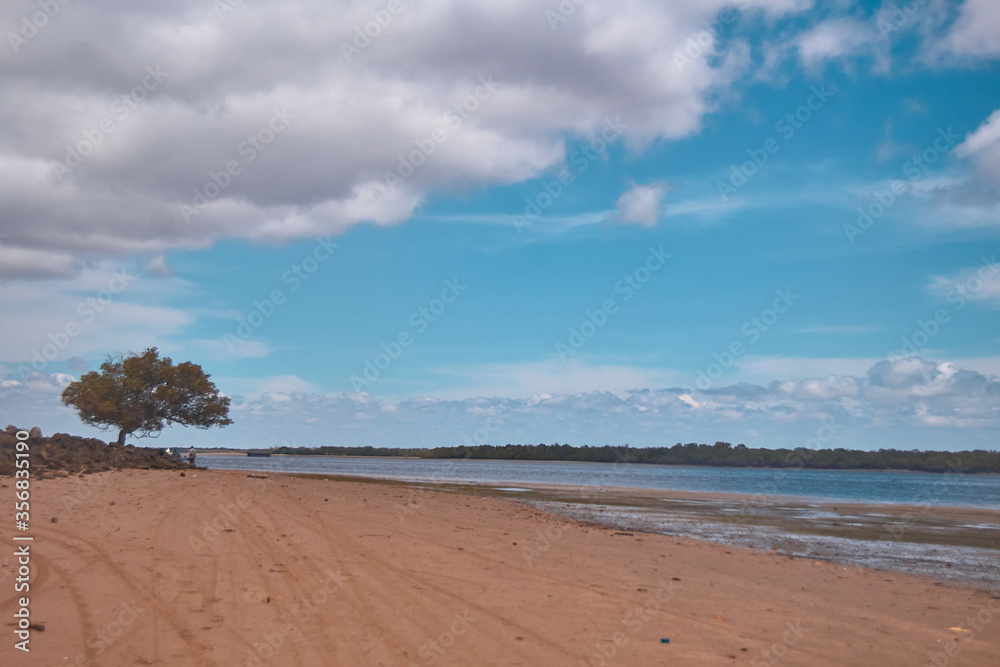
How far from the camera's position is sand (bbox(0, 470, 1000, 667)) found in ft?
22.6

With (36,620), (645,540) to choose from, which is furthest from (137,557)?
(645,540)

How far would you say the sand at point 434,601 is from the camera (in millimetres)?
6879

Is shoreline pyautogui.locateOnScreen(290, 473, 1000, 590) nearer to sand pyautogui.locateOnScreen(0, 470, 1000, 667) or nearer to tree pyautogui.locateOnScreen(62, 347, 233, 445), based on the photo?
sand pyautogui.locateOnScreen(0, 470, 1000, 667)

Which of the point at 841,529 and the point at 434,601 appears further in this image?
the point at 841,529

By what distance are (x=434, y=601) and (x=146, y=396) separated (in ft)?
164

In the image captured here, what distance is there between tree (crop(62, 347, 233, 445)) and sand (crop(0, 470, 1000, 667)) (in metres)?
37.9

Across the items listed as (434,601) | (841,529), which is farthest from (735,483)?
(434,601)

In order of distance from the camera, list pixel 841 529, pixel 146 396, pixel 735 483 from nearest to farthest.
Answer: pixel 841 529, pixel 146 396, pixel 735 483

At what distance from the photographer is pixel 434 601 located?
352 inches

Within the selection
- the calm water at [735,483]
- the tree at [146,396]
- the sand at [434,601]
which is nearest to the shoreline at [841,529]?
the sand at [434,601]

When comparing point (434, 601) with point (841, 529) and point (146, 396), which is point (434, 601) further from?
point (146, 396)

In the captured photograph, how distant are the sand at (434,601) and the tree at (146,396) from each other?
3792 cm

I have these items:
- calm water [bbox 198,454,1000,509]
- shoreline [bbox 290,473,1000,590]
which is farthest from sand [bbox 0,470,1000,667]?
calm water [bbox 198,454,1000,509]

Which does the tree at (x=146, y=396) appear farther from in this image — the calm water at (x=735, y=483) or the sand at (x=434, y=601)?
the sand at (x=434, y=601)
